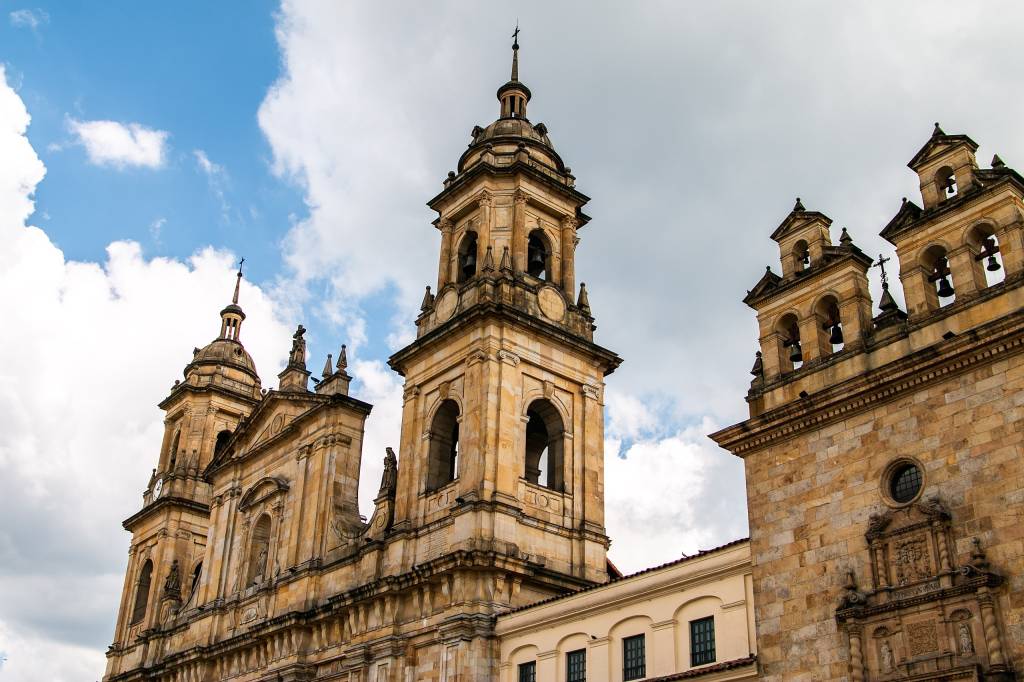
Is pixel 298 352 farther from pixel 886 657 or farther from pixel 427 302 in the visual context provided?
pixel 886 657

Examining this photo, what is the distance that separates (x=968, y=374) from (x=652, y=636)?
34.7ft

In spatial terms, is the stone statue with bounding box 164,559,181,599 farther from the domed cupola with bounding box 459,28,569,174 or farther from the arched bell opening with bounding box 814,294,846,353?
the arched bell opening with bounding box 814,294,846,353

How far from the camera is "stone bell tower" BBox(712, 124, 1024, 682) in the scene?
17.7 m

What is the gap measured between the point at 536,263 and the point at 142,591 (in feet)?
93.4

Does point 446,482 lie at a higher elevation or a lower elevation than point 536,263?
lower

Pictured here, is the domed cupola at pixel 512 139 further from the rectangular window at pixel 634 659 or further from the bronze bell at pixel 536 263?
the rectangular window at pixel 634 659

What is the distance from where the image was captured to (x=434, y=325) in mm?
38719

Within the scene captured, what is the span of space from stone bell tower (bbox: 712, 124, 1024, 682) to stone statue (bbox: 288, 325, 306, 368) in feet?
87.4

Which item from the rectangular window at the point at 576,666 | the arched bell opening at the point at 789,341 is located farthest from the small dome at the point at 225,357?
the arched bell opening at the point at 789,341

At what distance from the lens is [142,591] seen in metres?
54.9

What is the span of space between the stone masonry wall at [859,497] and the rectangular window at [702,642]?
4.35 metres

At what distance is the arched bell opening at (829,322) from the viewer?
73.0 feet

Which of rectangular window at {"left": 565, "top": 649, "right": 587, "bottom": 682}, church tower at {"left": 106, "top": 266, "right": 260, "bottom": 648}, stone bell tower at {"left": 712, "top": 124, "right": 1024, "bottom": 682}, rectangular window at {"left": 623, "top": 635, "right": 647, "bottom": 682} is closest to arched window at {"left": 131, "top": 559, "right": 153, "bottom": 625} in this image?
church tower at {"left": 106, "top": 266, "right": 260, "bottom": 648}

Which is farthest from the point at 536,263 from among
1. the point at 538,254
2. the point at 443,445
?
the point at 443,445
